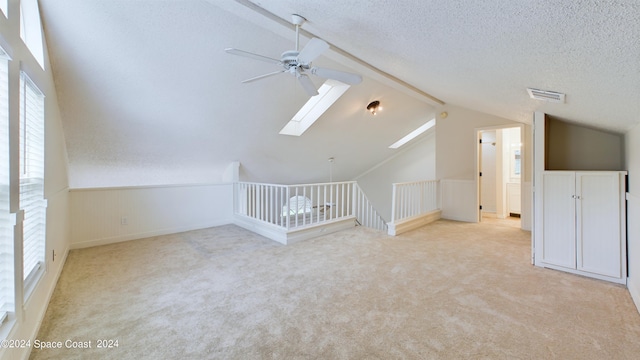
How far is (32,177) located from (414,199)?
522 cm

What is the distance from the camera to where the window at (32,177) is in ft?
5.98

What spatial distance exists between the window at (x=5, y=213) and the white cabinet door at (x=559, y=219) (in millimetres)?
4615

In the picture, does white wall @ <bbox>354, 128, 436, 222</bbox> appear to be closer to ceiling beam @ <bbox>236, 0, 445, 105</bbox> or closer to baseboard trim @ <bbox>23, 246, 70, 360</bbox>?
ceiling beam @ <bbox>236, 0, 445, 105</bbox>

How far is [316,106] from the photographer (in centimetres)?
467

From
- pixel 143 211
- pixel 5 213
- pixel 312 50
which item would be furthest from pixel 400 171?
pixel 5 213

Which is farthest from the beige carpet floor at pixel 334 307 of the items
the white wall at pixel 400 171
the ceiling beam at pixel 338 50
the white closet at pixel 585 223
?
the white wall at pixel 400 171

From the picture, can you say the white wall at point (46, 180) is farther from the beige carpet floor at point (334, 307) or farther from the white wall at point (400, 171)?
the white wall at point (400, 171)

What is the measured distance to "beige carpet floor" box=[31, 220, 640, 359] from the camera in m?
1.69

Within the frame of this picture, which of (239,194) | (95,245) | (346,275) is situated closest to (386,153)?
(239,194)

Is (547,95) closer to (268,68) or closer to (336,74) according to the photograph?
(336,74)

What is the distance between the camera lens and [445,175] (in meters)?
5.74

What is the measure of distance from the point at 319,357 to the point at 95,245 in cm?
406

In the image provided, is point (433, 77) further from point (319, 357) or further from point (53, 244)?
point (53, 244)

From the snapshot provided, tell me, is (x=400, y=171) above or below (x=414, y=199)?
above
